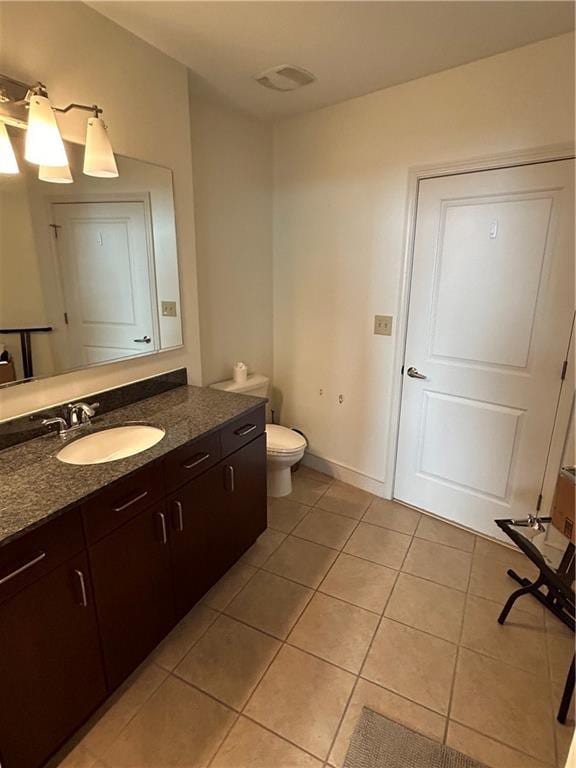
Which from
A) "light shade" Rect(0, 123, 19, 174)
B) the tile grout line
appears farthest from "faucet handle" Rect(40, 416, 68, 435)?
the tile grout line

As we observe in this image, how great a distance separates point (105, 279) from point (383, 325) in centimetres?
159

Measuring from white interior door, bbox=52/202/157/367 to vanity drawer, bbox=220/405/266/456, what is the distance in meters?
0.60

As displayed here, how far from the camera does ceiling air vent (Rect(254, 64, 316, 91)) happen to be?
1.96 meters

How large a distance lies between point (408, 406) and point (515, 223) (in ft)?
3.74

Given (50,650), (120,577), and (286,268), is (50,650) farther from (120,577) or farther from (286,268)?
(286,268)

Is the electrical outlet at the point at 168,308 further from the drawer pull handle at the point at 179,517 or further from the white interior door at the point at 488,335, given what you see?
the white interior door at the point at 488,335

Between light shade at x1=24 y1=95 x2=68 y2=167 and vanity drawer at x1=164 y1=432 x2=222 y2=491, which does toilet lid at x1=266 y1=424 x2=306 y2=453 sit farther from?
light shade at x1=24 y1=95 x2=68 y2=167

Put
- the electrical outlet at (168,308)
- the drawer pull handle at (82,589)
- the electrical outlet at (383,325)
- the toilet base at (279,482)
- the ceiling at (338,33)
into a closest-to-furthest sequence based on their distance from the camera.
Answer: the drawer pull handle at (82,589) → the ceiling at (338,33) → the electrical outlet at (168,308) → the electrical outlet at (383,325) → the toilet base at (279,482)

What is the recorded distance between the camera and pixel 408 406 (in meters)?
2.49

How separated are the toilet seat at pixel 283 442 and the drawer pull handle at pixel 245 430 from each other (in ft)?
1.89

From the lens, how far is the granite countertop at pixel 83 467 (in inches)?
41.8


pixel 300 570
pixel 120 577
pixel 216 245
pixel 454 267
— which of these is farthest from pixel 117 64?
pixel 300 570

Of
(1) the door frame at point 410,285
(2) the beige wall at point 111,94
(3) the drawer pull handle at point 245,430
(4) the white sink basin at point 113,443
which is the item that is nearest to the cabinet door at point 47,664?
(4) the white sink basin at point 113,443

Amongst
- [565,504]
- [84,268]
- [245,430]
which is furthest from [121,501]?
[565,504]
